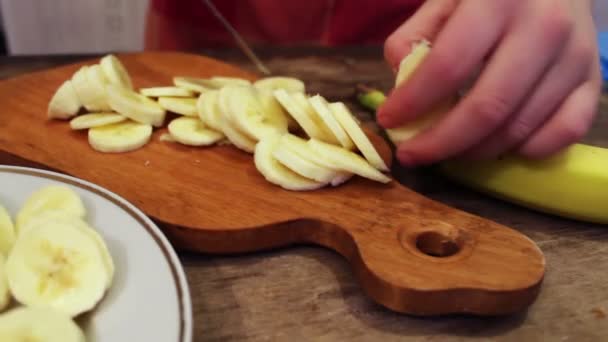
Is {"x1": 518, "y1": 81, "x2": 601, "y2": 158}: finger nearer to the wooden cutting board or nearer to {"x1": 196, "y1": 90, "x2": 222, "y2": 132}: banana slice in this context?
the wooden cutting board

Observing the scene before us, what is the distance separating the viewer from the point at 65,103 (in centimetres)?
102

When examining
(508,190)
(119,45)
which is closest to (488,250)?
(508,190)

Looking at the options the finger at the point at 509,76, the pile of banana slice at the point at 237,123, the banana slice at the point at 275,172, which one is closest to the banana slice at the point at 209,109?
the pile of banana slice at the point at 237,123

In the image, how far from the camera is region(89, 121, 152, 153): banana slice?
0.95 meters

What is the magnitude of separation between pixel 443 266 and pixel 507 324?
99 millimetres

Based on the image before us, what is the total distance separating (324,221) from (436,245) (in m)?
0.15

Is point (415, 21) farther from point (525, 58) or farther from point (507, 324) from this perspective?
point (507, 324)

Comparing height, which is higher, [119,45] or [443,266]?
[443,266]

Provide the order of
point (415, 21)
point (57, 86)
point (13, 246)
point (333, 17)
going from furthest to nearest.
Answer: point (333, 17)
point (57, 86)
point (415, 21)
point (13, 246)

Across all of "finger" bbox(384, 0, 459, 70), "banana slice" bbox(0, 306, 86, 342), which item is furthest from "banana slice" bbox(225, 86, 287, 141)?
"banana slice" bbox(0, 306, 86, 342)

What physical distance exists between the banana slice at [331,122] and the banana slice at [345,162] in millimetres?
17

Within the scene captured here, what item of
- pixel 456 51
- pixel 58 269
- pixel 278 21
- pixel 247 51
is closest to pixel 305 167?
pixel 456 51

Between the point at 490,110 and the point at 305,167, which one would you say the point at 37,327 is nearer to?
the point at 305,167

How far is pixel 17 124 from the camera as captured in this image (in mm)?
1013
